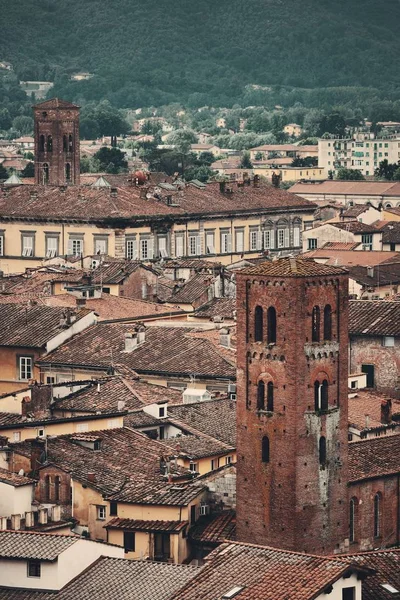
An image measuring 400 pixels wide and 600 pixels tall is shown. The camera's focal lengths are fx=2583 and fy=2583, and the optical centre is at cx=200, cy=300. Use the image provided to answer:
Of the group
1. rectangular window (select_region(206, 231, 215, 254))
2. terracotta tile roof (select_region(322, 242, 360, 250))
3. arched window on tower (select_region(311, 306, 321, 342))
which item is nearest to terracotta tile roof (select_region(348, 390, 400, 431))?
arched window on tower (select_region(311, 306, 321, 342))

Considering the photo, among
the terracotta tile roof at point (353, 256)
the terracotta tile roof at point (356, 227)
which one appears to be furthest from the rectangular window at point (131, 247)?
the terracotta tile roof at point (356, 227)

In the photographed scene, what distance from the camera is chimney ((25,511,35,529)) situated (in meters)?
54.3

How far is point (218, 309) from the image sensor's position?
294ft

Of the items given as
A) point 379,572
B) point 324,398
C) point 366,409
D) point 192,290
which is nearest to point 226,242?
point 192,290

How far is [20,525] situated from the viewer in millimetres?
53969

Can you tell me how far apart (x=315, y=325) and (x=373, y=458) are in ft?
16.4

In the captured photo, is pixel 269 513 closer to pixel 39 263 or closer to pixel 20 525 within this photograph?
pixel 20 525

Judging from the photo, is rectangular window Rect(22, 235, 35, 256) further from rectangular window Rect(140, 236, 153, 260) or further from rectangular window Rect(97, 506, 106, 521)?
rectangular window Rect(97, 506, 106, 521)

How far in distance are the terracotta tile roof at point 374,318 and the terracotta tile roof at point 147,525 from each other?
23.1 m

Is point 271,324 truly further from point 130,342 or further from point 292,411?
point 130,342

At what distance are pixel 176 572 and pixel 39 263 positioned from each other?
78.2 meters

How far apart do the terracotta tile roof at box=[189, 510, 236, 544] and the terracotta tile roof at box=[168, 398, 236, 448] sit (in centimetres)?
565

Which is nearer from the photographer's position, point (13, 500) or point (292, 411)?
point (13, 500)

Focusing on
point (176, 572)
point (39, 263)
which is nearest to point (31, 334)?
point (176, 572)
